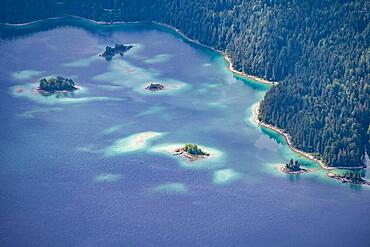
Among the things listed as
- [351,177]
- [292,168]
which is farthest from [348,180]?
[292,168]

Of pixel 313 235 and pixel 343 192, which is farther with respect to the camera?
pixel 343 192

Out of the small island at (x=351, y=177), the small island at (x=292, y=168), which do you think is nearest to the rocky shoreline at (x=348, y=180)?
the small island at (x=351, y=177)

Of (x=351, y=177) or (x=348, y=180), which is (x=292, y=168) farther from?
(x=351, y=177)

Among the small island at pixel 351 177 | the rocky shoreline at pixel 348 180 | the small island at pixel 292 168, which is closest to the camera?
the rocky shoreline at pixel 348 180

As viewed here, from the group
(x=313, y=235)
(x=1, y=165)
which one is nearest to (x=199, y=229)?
(x=313, y=235)

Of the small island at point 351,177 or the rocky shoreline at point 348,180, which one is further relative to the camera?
the small island at point 351,177

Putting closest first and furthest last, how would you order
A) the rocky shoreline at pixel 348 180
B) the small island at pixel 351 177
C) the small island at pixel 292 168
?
the rocky shoreline at pixel 348 180 < the small island at pixel 351 177 < the small island at pixel 292 168

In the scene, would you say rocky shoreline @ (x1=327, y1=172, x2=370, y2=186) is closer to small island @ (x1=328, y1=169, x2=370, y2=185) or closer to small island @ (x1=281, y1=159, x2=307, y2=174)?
small island @ (x1=328, y1=169, x2=370, y2=185)

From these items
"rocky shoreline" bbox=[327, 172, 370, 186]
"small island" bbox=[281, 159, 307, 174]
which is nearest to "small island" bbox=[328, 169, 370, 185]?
"rocky shoreline" bbox=[327, 172, 370, 186]

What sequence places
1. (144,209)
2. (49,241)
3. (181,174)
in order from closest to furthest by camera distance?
1. (49,241)
2. (144,209)
3. (181,174)

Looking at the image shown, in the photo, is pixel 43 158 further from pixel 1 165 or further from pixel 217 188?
pixel 217 188

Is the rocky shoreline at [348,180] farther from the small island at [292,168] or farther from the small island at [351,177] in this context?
the small island at [292,168]
